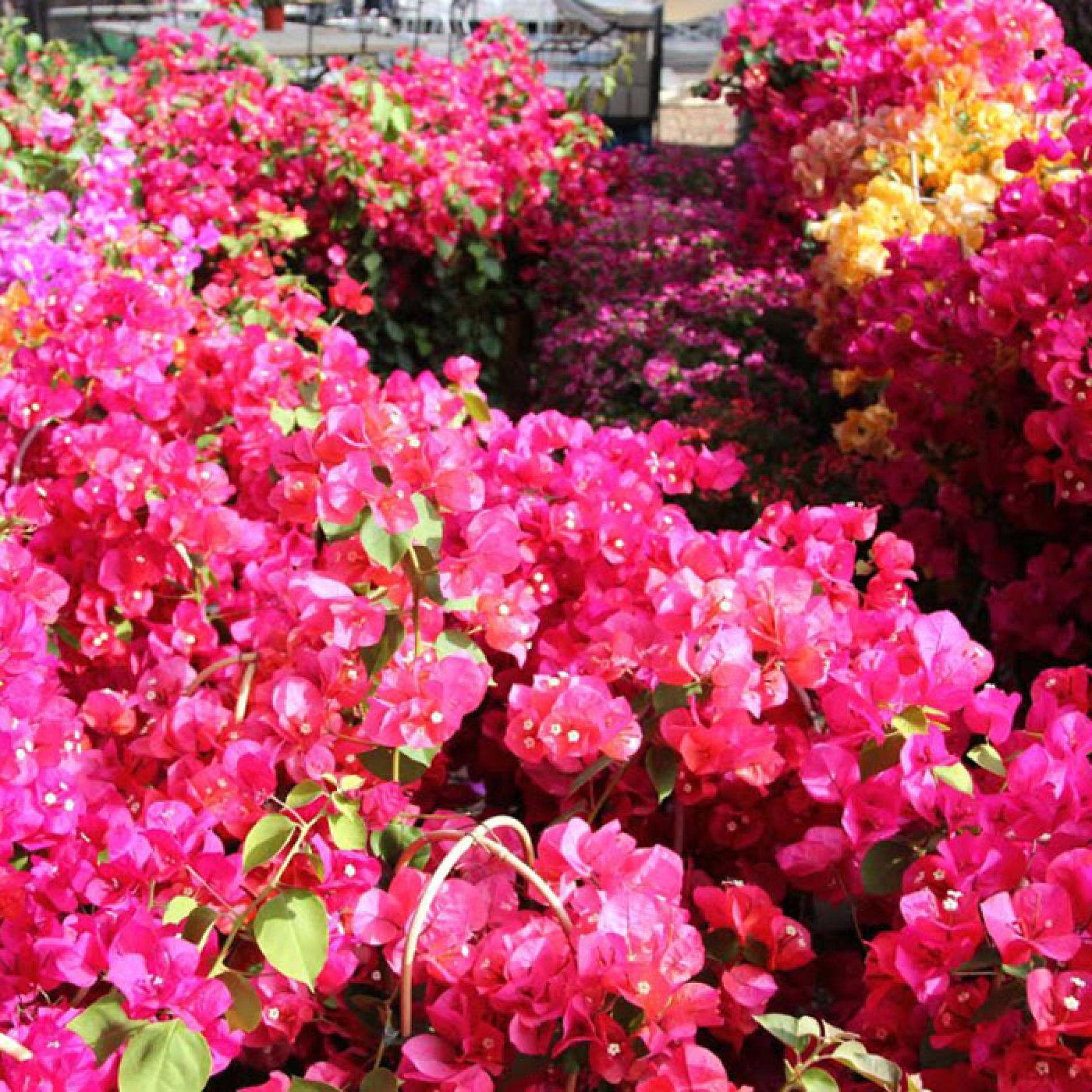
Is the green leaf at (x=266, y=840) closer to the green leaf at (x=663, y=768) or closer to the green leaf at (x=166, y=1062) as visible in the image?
the green leaf at (x=166, y=1062)

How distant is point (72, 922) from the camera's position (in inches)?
42.4

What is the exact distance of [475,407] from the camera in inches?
71.2

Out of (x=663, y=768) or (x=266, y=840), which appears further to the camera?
(x=663, y=768)

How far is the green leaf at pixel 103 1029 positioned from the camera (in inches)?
36.5

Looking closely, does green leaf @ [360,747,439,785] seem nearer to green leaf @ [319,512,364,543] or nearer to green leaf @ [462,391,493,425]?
green leaf @ [319,512,364,543]

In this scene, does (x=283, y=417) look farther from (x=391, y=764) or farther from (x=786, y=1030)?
(x=786, y=1030)

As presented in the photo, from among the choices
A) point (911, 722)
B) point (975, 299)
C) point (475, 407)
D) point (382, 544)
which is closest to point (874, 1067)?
point (911, 722)

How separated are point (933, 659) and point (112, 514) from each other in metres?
0.97

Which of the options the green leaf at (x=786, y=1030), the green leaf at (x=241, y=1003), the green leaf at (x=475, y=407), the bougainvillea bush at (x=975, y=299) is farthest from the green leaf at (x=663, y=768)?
the bougainvillea bush at (x=975, y=299)

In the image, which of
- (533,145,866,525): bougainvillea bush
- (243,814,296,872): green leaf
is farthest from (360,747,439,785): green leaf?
(533,145,866,525): bougainvillea bush

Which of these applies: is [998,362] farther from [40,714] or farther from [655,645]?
[40,714]

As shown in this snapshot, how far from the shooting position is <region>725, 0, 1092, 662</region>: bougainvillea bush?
6.93ft

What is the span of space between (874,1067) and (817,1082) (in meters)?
0.05

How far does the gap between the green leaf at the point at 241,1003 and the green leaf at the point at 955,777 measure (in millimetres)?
557
